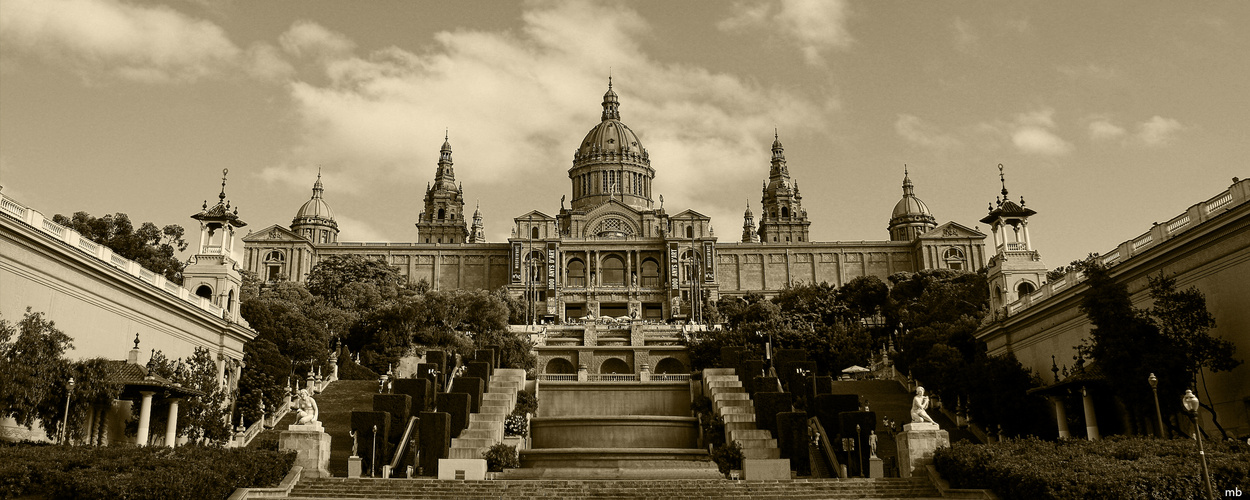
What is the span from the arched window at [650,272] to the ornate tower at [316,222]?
39.6 meters

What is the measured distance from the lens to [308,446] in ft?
97.3

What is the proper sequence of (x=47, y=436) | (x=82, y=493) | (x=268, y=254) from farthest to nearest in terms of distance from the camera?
(x=268, y=254), (x=47, y=436), (x=82, y=493)

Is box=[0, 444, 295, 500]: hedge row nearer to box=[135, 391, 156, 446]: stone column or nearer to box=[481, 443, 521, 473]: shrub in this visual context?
box=[135, 391, 156, 446]: stone column

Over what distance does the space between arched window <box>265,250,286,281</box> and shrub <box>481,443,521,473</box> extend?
86.0 metres

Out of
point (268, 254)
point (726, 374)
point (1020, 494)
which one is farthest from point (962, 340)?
point (268, 254)

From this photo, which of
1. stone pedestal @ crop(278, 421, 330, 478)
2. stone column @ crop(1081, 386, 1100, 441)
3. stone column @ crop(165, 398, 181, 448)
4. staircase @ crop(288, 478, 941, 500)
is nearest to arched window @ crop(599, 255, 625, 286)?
stone column @ crop(165, 398, 181, 448)

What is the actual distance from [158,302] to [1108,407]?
37508 mm

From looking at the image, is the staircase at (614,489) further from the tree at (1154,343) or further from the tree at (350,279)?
the tree at (350,279)

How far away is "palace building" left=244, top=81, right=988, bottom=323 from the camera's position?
10825 centimetres

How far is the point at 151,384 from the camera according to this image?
116 ft

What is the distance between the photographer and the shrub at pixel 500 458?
34406 mm

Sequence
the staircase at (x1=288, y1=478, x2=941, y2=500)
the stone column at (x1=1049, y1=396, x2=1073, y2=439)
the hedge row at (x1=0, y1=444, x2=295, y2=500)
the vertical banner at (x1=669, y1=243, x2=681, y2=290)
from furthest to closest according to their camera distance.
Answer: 1. the vertical banner at (x1=669, y1=243, x2=681, y2=290)
2. the stone column at (x1=1049, y1=396, x2=1073, y2=439)
3. the staircase at (x1=288, y1=478, x2=941, y2=500)
4. the hedge row at (x1=0, y1=444, x2=295, y2=500)

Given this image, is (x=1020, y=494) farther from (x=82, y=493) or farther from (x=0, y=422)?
(x=0, y=422)

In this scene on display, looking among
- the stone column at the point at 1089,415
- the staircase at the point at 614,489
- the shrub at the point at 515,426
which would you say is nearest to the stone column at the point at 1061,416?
the stone column at the point at 1089,415
